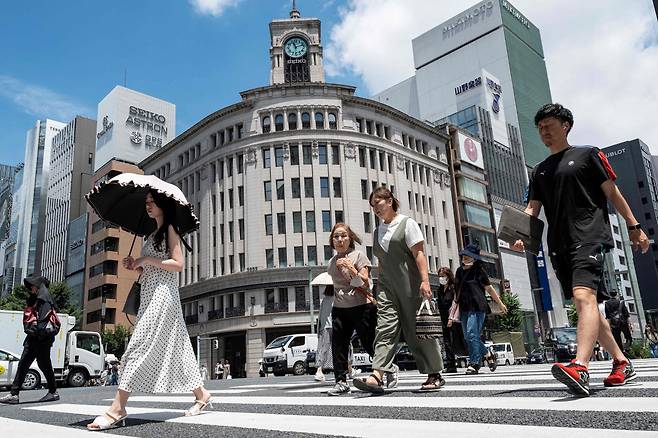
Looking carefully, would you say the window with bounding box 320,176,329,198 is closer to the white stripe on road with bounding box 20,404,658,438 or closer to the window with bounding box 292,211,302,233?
the window with bounding box 292,211,302,233

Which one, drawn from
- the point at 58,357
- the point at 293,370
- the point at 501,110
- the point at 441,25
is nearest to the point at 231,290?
the point at 293,370

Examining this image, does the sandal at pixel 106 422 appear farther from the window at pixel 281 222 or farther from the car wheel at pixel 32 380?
the window at pixel 281 222

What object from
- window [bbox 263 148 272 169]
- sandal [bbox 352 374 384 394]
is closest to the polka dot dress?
A: sandal [bbox 352 374 384 394]

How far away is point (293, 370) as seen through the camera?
24.5 metres

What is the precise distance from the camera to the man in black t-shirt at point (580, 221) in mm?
3379

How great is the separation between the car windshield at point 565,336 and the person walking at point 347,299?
13805mm

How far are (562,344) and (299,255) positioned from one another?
26372 millimetres

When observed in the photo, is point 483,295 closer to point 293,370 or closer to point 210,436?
point 210,436

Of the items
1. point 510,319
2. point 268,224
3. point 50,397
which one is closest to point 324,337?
point 50,397

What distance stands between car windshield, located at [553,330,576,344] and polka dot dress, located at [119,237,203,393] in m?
16.0

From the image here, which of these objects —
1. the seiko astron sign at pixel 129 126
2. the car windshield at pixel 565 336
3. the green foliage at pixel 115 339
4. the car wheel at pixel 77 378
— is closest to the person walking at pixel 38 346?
the car windshield at pixel 565 336

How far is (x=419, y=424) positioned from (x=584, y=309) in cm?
151

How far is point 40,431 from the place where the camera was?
3193 mm

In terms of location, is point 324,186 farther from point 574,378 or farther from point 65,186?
point 65,186
